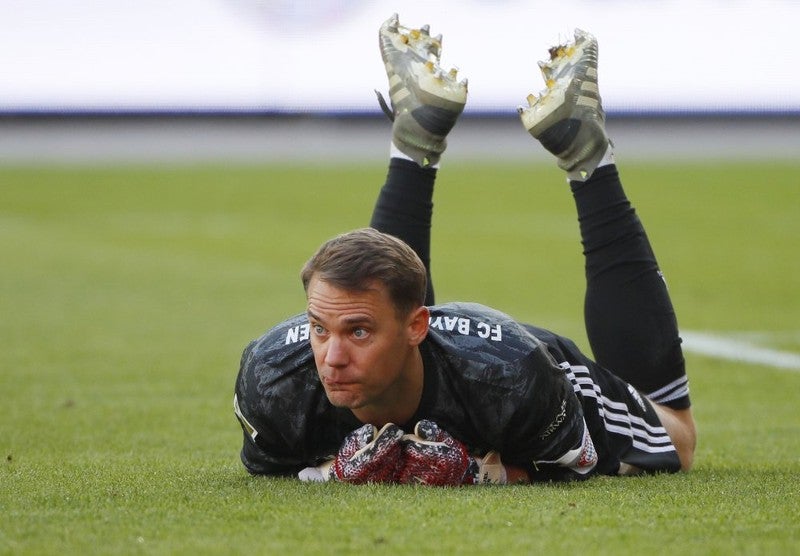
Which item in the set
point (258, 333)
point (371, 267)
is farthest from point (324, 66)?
point (371, 267)

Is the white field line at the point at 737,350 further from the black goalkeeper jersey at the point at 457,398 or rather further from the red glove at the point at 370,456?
the red glove at the point at 370,456

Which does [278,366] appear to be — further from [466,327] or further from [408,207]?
[408,207]

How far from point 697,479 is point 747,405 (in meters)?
2.51

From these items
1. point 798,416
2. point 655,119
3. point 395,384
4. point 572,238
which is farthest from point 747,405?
point 655,119

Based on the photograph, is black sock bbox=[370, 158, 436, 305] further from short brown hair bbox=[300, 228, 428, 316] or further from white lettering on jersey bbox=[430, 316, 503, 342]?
short brown hair bbox=[300, 228, 428, 316]

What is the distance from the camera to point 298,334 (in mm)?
3859

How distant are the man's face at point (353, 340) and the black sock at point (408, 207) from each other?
1.33m

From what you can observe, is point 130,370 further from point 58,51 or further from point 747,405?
point 58,51

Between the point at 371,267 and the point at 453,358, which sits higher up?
the point at 371,267

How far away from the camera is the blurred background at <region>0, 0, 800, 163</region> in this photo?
2747cm

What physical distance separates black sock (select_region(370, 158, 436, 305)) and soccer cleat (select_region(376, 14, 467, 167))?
0.06m

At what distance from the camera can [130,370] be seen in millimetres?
7512

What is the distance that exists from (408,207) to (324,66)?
78.3 ft

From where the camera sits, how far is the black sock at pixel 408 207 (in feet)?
16.0
